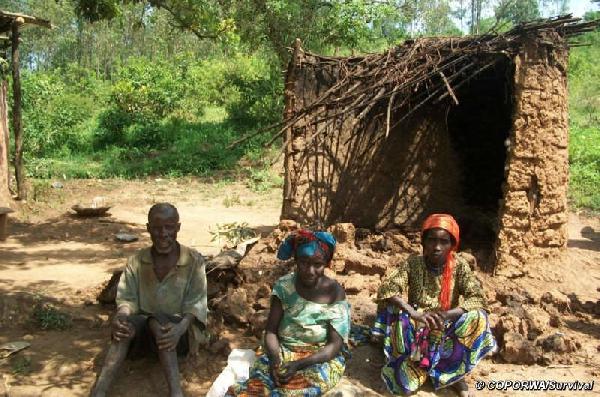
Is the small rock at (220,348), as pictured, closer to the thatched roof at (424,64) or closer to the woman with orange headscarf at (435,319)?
the woman with orange headscarf at (435,319)

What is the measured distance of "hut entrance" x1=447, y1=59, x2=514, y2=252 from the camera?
21.5ft

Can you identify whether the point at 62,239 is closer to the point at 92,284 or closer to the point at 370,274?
A: the point at 92,284

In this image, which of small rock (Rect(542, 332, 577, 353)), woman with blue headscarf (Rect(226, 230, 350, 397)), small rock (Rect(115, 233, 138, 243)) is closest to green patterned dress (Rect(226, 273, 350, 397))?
woman with blue headscarf (Rect(226, 230, 350, 397))

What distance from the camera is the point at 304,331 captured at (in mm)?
3051

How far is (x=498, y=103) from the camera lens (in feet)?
22.0

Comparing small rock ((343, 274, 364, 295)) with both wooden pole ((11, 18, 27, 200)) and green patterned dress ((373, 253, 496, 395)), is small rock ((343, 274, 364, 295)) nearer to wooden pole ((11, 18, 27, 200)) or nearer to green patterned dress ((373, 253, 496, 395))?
green patterned dress ((373, 253, 496, 395))

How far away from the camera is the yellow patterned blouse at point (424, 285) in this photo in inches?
129

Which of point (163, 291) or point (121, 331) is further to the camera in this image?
point (163, 291)

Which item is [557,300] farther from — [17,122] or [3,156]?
[17,122]

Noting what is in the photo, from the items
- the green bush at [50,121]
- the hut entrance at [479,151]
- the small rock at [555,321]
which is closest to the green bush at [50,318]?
the small rock at [555,321]

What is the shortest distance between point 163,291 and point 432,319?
1.65 meters

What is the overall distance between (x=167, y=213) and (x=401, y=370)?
170cm

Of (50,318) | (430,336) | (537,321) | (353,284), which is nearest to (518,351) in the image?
(537,321)

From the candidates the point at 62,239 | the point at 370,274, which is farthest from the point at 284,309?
the point at 62,239
